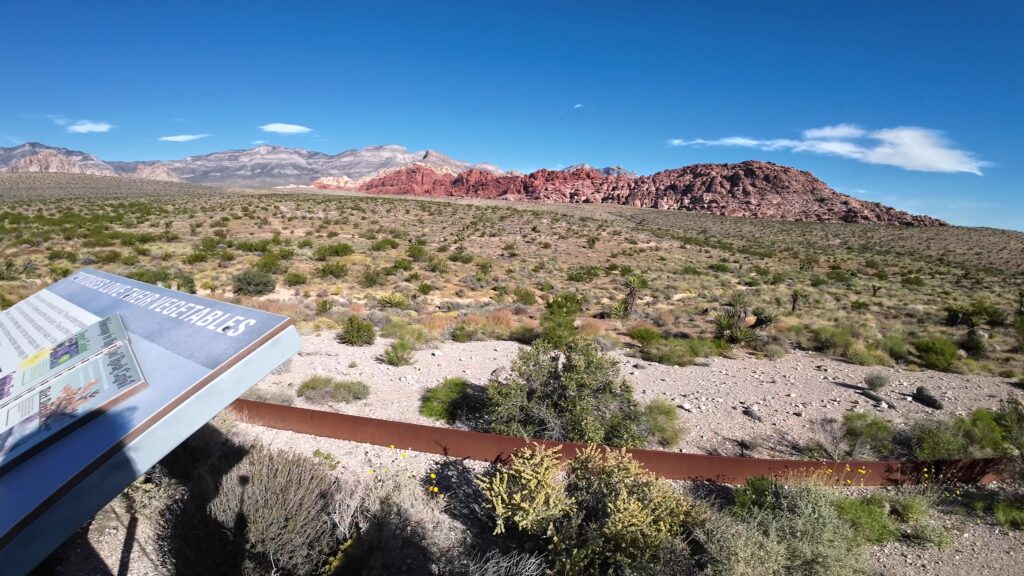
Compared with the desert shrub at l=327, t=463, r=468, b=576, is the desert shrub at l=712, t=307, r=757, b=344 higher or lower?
higher

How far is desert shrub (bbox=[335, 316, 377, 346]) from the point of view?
1105cm

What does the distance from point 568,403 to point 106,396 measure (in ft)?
19.5

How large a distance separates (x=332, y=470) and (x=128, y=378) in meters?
3.74

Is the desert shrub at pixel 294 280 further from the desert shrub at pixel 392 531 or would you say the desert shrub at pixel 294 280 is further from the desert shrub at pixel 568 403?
the desert shrub at pixel 392 531

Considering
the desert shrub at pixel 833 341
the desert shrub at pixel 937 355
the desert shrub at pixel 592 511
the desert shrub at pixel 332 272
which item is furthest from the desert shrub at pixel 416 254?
the desert shrub at pixel 937 355

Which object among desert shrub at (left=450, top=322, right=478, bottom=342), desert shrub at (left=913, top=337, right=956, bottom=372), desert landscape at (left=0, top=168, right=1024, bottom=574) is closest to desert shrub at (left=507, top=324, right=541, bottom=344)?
desert landscape at (left=0, top=168, right=1024, bottom=574)

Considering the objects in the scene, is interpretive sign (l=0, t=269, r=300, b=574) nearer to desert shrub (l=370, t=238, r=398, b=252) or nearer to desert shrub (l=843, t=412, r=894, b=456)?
desert shrub (l=843, t=412, r=894, b=456)

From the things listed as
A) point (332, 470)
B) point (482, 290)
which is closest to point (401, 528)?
point (332, 470)

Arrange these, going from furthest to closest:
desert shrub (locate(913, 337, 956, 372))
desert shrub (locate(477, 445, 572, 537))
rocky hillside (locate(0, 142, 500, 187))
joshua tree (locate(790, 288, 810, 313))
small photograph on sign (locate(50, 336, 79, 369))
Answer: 1. rocky hillside (locate(0, 142, 500, 187))
2. joshua tree (locate(790, 288, 810, 313))
3. desert shrub (locate(913, 337, 956, 372))
4. desert shrub (locate(477, 445, 572, 537))
5. small photograph on sign (locate(50, 336, 79, 369))

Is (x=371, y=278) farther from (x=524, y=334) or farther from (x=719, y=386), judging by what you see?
(x=719, y=386)

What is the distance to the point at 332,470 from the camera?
590 centimetres

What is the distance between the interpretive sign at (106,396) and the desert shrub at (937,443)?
944 cm

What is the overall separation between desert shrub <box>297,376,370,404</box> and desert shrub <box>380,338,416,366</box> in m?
1.38

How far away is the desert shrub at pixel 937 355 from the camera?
1124 centimetres
